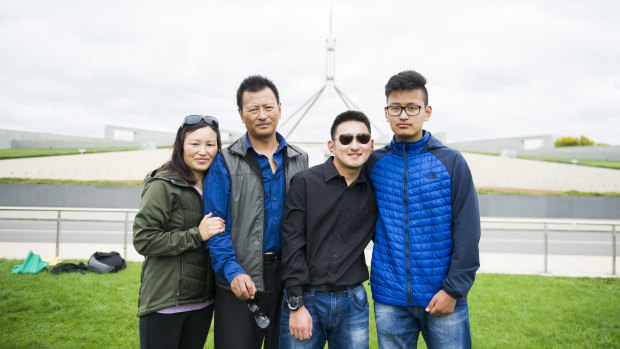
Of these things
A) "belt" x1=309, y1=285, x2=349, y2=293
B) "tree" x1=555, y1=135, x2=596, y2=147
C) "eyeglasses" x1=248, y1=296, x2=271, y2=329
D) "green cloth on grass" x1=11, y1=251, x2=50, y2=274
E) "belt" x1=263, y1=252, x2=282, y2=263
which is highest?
"tree" x1=555, y1=135, x2=596, y2=147

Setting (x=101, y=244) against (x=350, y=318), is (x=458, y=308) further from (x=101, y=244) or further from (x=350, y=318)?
(x=101, y=244)

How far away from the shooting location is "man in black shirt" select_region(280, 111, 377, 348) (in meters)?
2.01

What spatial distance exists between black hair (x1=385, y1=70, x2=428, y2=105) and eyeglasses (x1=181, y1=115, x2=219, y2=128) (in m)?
1.20

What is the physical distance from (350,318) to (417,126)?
1232 mm

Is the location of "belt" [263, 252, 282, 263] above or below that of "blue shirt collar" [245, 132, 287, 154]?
below

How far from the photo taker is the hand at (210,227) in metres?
2.03

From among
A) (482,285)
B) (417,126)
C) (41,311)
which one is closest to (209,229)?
(417,126)

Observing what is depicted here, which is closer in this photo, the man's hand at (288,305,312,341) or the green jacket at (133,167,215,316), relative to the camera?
the man's hand at (288,305,312,341)

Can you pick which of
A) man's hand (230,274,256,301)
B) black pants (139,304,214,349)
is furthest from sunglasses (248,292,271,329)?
black pants (139,304,214,349)

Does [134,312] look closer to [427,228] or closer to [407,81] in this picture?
[427,228]

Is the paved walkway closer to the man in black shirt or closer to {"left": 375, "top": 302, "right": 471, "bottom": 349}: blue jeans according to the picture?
{"left": 375, "top": 302, "right": 471, "bottom": 349}: blue jeans

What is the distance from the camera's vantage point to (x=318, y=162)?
61.3 ft

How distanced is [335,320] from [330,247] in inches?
16.6

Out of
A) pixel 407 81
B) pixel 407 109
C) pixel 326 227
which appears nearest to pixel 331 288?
pixel 326 227
